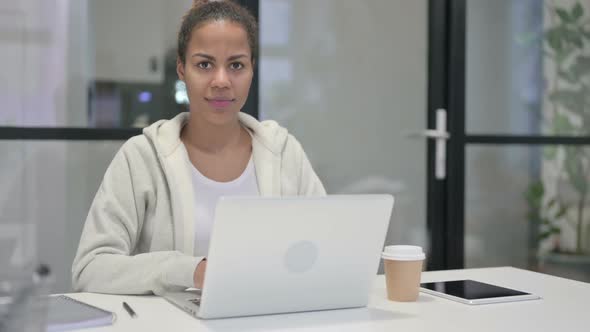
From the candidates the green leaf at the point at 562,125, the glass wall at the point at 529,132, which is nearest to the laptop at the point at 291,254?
the glass wall at the point at 529,132

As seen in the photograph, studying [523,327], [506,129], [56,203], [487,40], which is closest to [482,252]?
[506,129]

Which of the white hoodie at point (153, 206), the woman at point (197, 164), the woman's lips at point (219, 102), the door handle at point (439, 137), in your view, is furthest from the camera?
the door handle at point (439, 137)

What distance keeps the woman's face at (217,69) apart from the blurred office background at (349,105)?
1125 millimetres

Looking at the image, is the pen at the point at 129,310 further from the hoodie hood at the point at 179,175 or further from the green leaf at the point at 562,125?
the green leaf at the point at 562,125

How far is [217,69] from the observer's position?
1.78 m

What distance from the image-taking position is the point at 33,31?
274cm

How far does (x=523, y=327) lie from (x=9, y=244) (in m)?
2.06

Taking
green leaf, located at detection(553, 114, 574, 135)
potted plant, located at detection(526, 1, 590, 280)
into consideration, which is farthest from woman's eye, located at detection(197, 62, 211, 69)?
green leaf, located at detection(553, 114, 574, 135)

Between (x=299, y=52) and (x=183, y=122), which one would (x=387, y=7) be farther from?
(x=183, y=122)

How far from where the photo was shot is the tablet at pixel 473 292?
140cm

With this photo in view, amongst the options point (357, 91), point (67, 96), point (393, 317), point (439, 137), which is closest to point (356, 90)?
point (357, 91)

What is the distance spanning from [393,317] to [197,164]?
77 centimetres

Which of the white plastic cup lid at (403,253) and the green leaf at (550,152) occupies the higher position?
the green leaf at (550,152)

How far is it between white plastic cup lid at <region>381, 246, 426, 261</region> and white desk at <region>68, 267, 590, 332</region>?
3.2 inches
